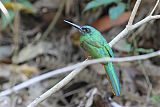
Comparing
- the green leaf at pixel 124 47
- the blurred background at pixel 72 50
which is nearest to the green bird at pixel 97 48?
the blurred background at pixel 72 50

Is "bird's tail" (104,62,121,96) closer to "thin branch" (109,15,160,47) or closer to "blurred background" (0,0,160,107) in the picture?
"thin branch" (109,15,160,47)

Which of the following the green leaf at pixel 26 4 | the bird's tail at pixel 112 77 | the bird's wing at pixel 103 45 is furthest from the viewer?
the green leaf at pixel 26 4

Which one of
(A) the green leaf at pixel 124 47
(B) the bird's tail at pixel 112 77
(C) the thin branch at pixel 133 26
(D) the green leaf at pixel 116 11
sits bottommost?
(B) the bird's tail at pixel 112 77

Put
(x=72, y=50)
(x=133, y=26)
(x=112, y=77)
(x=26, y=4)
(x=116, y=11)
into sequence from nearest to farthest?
(x=133, y=26) < (x=112, y=77) < (x=116, y=11) < (x=26, y=4) < (x=72, y=50)

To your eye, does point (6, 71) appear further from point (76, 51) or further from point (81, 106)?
point (81, 106)

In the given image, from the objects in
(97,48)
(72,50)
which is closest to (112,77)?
(97,48)

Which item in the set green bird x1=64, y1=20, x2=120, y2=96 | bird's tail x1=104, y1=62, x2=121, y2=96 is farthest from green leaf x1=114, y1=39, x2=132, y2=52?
bird's tail x1=104, y1=62, x2=121, y2=96

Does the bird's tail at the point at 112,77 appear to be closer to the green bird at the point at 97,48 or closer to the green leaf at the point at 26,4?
the green bird at the point at 97,48

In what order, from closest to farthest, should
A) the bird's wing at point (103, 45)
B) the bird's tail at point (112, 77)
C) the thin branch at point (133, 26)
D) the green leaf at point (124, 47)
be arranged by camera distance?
the thin branch at point (133, 26) → the bird's tail at point (112, 77) → the bird's wing at point (103, 45) → the green leaf at point (124, 47)

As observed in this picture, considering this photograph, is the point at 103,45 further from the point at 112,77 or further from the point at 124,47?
the point at 124,47

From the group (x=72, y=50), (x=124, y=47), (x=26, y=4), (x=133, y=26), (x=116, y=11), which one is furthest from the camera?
(x=72, y=50)
